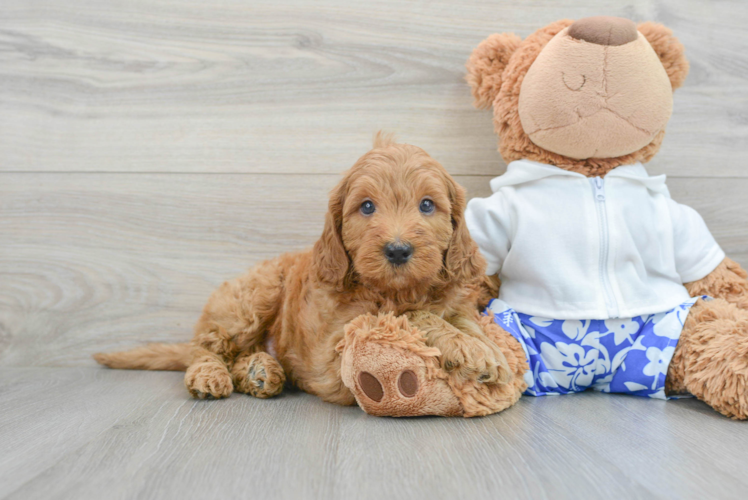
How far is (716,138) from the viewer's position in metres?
1.94

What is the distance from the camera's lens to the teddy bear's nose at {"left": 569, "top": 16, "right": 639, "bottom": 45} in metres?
1.45

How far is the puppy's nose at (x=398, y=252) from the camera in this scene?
1.24 m

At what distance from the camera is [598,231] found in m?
1.54

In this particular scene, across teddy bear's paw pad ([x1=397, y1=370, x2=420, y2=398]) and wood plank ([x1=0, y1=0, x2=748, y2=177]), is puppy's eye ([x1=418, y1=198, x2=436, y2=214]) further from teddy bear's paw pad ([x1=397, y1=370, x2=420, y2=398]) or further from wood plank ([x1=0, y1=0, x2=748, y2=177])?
wood plank ([x1=0, y1=0, x2=748, y2=177])

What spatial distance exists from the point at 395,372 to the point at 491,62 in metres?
1.02

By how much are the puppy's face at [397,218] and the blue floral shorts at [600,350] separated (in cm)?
39

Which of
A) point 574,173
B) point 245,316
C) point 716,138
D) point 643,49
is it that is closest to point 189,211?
point 245,316

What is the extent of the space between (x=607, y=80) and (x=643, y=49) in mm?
150

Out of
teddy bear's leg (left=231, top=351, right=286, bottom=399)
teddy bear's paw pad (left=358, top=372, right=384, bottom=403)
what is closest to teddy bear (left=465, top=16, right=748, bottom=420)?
teddy bear's paw pad (left=358, top=372, right=384, bottom=403)

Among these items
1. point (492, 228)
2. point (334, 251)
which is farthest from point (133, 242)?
point (492, 228)

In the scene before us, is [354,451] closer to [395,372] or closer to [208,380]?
[395,372]

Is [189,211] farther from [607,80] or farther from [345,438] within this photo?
[607,80]

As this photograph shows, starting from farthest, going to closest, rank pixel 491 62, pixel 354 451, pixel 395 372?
pixel 491 62 → pixel 395 372 → pixel 354 451

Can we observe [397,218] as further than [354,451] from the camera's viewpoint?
Yes
